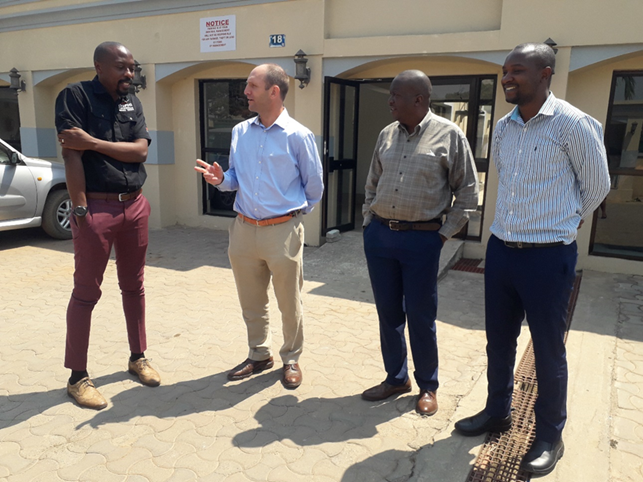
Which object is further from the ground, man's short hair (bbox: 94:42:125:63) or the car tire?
man's short hair (bbox: 94:42:125:63)

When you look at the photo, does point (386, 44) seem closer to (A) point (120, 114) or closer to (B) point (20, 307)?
(A) point (120, 114)

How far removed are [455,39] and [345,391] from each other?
4747 millimetres

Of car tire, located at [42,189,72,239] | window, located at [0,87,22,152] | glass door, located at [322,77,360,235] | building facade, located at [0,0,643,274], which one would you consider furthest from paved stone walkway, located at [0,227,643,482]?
window, located at [0,87,22,152]

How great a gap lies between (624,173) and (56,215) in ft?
25.9

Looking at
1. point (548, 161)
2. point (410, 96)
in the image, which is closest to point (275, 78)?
point (410, 96)

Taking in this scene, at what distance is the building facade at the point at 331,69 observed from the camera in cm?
605

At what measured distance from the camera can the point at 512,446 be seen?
9.30ft

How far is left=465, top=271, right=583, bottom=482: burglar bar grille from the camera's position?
259cm

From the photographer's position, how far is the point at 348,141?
322 inches

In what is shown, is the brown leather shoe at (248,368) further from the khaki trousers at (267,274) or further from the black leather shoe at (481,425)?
the black leather shoe at (481,425)

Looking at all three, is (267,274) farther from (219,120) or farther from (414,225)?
(219,120)

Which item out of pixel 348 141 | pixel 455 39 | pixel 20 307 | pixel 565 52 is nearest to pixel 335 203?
pixel 348 141

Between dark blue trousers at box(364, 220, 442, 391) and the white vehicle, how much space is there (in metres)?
6.06

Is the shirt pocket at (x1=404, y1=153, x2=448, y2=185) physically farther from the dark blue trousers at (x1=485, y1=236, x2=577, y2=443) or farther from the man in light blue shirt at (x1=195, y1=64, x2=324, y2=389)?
the man in light blue shirt at (x1=195, y1=64, x2=324, y2=389)
